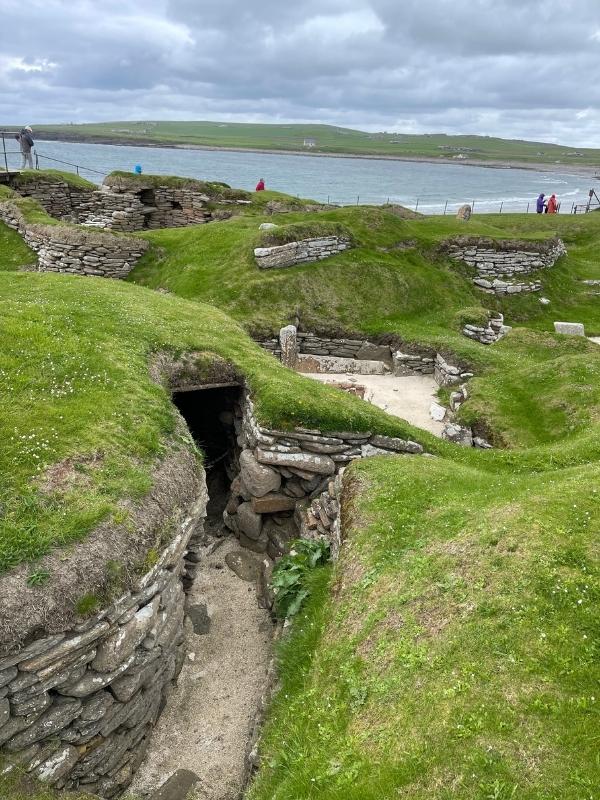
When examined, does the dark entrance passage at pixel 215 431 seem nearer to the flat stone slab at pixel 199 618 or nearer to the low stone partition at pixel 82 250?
the flat stone slab at pixel 199 618

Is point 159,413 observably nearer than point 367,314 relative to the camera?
Yes

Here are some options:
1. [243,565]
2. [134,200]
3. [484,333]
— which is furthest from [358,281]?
[243,565]

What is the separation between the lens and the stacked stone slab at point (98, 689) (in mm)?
7906

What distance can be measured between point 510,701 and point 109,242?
26.5m

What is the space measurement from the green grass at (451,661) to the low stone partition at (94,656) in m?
2.33

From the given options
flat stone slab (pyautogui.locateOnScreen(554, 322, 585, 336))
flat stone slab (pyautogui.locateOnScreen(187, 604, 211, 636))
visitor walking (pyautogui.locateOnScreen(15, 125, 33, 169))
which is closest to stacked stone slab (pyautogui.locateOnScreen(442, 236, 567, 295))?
flat stone slab (pyautogui.locateOnScreen(554, 322, 585, 336))

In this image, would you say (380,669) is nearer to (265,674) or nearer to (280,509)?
(265,674)

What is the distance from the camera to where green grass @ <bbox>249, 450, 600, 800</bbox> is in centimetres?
595

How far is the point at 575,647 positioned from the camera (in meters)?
6.87

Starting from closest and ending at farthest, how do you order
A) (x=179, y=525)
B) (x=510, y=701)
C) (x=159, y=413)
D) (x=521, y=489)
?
(x=510, y=701) → (x=179, y=525) → (x=521, y=489) → (x=159, y=413)

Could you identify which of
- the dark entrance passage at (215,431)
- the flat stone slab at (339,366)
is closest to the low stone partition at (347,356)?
the flat stone slab at (339,366)

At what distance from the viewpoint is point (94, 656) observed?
8.58 meters

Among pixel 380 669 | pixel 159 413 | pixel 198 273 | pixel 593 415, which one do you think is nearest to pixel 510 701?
pixel 380 669

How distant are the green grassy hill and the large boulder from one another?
1102 mm
